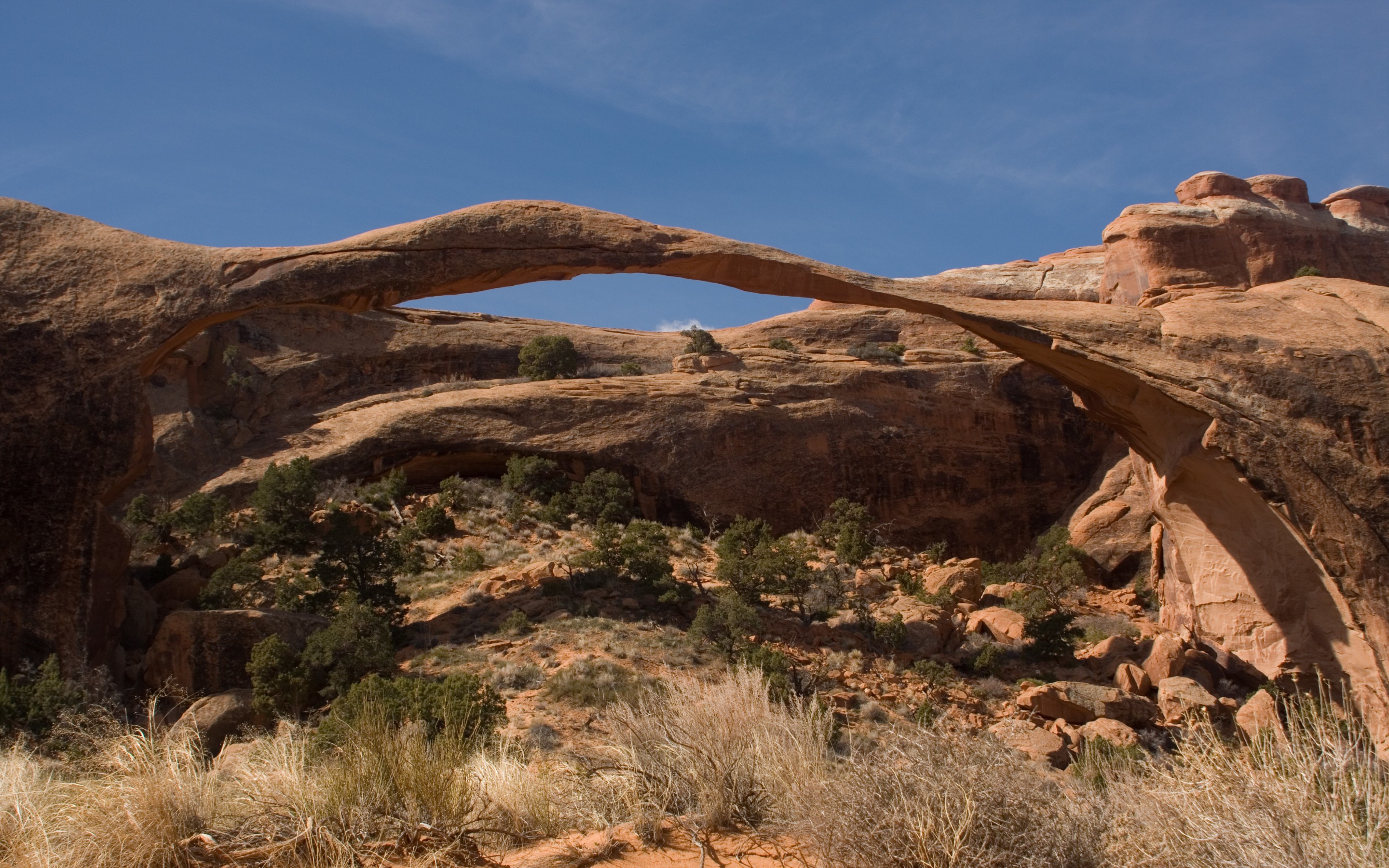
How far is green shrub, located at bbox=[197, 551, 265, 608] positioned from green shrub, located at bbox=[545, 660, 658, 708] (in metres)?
5.42

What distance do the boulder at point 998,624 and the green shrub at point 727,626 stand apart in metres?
4.10

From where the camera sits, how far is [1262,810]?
15.3ft

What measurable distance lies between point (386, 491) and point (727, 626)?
8.61 metres

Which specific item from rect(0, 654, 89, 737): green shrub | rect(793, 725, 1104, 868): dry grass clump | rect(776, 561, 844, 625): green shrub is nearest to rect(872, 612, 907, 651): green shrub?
rect(776, 561, 844, 625): green shrub

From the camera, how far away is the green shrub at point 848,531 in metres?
17.6

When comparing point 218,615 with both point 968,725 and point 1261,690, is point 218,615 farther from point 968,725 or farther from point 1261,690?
point 1261,690

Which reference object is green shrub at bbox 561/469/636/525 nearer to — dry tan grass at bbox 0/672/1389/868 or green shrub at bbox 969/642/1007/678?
green shrub at bbox 969/642/1007/678

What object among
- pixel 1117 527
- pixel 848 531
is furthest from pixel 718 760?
pixel 1117 527

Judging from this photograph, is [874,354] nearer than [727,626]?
No

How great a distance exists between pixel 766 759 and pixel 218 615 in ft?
27.1

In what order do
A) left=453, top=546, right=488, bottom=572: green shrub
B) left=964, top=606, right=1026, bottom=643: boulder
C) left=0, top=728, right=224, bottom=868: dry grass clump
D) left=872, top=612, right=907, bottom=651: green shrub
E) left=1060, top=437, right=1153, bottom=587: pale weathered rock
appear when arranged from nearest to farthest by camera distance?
left=0, top=728, right=224, bottom=868: dry grass clump → left=872, top=612, right=907, bottom=651: green shrub → left=964, top=606, right=1026, bottom=643: boulder → left=453, top=546, right=488, bottom=572: green shrub → left=1060, top=437, right=1153, bottom=587: pale weathered rock

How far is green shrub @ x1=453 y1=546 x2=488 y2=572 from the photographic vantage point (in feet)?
51.5

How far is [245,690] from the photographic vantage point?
11.1m

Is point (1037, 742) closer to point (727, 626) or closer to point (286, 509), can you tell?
point (727, 626)
